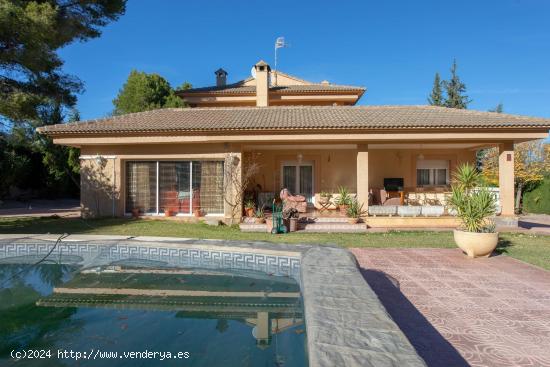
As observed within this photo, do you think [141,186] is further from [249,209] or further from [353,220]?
[353,220]

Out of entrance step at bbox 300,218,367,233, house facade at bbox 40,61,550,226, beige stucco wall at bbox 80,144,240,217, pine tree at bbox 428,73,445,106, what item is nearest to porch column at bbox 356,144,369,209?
house facade at bbox 40,61,550,226

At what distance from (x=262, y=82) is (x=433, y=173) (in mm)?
13277

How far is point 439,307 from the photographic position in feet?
17.4

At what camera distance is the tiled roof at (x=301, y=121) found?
14.2 meters

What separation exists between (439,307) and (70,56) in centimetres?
2077

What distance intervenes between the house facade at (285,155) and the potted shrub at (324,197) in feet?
1.45

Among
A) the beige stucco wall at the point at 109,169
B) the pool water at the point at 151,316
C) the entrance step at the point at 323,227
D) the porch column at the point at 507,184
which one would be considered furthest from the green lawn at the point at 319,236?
the pool water at the point at 151,316

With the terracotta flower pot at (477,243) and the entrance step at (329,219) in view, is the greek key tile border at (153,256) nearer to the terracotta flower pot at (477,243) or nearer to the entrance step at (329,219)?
the terracotta flower pot at (477,243)

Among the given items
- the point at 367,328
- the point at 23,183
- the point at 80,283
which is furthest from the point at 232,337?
the point at 23,183

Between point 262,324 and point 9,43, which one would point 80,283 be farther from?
point 9,43

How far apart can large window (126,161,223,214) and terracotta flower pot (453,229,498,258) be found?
411 inches

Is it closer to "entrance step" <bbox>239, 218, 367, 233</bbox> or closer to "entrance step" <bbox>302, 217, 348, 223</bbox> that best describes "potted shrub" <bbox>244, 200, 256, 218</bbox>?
"entrance step" <bbox>239, 218, 367, 233</bbox>

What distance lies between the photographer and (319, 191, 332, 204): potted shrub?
17359mm

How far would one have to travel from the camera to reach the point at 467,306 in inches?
211
